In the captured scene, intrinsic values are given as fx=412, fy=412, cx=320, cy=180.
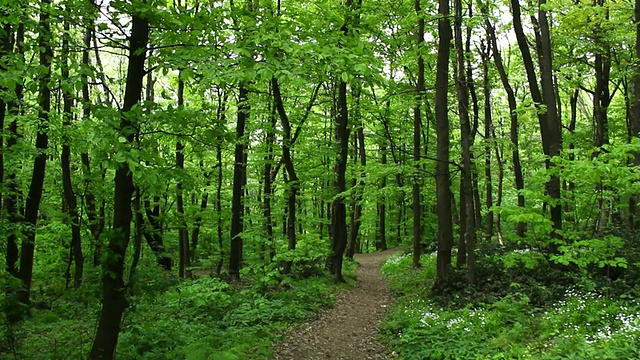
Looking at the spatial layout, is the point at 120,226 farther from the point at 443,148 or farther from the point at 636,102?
the point at 636,102

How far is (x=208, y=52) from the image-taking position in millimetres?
4898

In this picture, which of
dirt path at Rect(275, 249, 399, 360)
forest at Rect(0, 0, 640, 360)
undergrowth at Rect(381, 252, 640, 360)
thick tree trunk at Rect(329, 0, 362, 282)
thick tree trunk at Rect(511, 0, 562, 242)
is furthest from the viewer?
thick tree trunk at Rect(329, 0, 362, 282)

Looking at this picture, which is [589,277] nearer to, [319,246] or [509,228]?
[319,246]

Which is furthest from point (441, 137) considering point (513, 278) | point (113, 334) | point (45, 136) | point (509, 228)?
point (509, 228)

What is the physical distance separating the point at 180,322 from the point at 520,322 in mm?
7001

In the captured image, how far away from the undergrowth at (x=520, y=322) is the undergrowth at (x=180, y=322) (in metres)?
2.65

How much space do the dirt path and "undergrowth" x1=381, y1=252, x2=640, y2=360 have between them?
48 centimetres

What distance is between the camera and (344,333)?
31.2 feet

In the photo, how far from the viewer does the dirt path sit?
8.01 m

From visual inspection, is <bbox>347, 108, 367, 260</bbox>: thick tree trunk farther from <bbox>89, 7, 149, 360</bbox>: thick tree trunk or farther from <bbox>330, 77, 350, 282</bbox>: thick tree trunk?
<bbox>89, 7, 149, 360</bbox>: thick tree trunk

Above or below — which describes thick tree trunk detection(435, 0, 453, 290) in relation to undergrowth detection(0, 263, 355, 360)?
above

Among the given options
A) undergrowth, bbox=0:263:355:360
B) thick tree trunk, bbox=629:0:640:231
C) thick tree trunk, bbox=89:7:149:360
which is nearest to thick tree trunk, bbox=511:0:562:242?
thick tree trunk, bbox=629:0:640:231

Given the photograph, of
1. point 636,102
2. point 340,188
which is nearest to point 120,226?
point 340,188

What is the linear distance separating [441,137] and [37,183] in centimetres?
1086
